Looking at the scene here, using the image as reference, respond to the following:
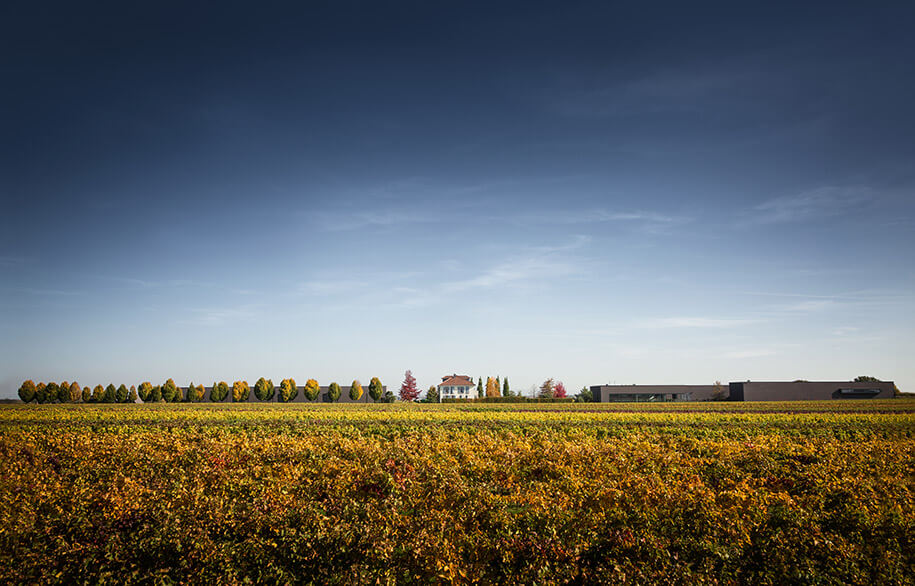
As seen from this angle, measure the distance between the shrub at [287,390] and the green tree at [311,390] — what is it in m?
2.12

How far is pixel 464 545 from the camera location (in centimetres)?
596

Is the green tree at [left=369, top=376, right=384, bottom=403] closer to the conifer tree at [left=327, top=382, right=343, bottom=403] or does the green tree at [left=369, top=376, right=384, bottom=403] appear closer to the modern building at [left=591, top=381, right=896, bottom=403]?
the conifer tree at [left=327, top=382, right=343, bottom=403]

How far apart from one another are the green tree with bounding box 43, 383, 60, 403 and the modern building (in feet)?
241

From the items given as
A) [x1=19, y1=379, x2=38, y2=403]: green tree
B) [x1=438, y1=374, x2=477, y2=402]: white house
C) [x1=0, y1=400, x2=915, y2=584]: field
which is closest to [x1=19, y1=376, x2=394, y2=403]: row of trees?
[x1=19, y1=379, x2=38, y2=403]: green tree

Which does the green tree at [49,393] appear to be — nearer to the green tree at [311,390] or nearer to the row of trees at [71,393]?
the row of trees at [71,393]

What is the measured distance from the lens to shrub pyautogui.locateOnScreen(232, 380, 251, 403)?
2805 inches

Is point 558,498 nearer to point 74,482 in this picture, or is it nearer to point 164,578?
point 164,578

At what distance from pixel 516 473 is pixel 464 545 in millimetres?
2508

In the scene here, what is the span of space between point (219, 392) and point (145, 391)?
9.50 metres

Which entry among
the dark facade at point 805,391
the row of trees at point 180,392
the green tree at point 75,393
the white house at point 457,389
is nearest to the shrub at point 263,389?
the row of trees at point 180,392

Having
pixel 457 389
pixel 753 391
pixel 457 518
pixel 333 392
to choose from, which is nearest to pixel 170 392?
pixel 333 392

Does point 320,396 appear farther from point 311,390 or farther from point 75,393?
point 75,393

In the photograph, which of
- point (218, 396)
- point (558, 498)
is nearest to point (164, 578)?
point (558, 498)

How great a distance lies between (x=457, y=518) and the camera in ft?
21.5
